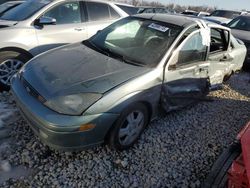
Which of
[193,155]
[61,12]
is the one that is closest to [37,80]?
[193,155]

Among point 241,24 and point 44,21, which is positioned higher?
point 44,21

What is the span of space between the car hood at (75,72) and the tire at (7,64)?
103cm

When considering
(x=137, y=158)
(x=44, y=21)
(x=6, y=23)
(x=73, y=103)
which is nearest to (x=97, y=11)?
(x=44, y=21)

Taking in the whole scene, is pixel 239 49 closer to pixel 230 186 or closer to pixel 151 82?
pixel 151 82

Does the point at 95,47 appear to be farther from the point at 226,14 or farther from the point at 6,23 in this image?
the point at 226,14

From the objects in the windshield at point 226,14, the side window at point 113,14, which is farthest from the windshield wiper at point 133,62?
the windshield at point 226,14

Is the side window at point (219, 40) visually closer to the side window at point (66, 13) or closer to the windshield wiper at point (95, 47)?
the windshield wiper at point (95, 47)

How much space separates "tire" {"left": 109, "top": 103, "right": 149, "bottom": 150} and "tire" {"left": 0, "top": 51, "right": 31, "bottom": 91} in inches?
94.2

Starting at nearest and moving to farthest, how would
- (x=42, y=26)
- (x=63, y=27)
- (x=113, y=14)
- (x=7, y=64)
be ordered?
(x=7, y=64), (x=42, y=26), (x=63, y=27), (x=113, y=14)

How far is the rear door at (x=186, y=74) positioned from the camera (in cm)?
359

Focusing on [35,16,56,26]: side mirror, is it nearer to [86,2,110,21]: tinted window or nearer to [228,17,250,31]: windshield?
[86,2,110,21]: tinted window

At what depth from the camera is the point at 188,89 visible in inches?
160

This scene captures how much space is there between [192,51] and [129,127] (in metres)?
1.56

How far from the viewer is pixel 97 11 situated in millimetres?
5605
